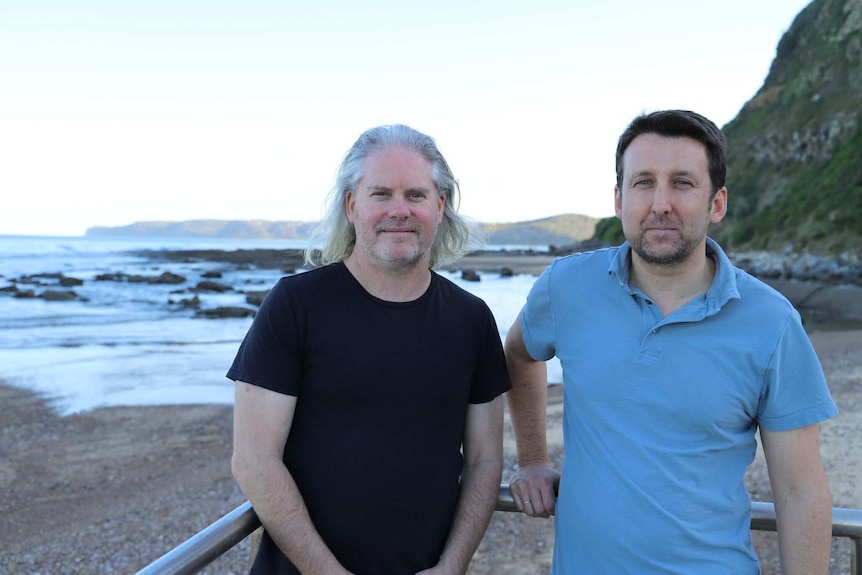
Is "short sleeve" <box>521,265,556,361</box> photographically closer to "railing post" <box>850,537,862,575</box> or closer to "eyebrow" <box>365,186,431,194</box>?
"eyebrow" <box>365,186,431,194</box>

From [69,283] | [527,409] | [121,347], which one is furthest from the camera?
[69,283]

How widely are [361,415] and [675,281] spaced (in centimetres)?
110

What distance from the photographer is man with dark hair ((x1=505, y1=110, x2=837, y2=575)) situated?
Answer: 6.70 ft

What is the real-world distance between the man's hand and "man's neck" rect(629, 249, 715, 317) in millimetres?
694

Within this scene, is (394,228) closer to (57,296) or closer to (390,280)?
(390,280)

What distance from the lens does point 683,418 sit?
6.85ft

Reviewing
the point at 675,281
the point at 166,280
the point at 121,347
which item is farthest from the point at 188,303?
the point at 675,281

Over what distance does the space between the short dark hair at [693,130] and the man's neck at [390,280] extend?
0.87 meters

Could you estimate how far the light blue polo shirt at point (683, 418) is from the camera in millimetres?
2047

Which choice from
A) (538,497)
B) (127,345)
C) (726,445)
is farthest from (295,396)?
(127,345)

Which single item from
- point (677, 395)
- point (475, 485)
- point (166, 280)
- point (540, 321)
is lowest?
point (166, 280)

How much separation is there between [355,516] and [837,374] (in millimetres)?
14570

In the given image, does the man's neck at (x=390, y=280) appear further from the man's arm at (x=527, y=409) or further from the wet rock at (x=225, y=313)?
the wet rock at (x=225, y=313)

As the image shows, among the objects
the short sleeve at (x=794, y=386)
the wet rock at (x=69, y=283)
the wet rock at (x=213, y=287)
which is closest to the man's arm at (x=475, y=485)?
the short sleeve at (x=794, y=386)
